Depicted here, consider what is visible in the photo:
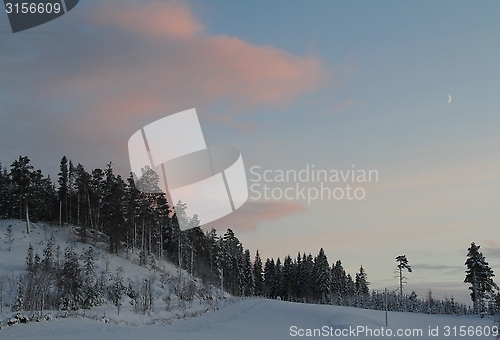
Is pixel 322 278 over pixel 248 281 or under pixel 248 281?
over

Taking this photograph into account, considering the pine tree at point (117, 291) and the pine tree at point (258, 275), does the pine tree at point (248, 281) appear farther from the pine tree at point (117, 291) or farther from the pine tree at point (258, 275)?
the pine tree at point (117, 291)

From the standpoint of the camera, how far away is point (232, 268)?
99.8 m

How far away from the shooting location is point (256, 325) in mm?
43344

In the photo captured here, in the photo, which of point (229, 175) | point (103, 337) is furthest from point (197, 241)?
point (229, 175)

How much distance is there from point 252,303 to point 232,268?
43.6 m

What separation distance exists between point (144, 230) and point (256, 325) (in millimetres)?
34796

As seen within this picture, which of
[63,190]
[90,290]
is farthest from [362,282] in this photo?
[90,290]

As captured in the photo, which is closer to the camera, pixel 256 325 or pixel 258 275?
pixel 256 325

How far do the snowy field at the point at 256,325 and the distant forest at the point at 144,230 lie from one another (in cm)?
471

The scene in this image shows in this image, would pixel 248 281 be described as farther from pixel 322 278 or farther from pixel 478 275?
pixel 478 275

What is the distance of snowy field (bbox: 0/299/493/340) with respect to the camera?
30.5 meters

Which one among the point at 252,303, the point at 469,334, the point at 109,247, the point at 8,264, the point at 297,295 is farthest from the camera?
the point at 297,295

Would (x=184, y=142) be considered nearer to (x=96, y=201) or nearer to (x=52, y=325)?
(x=52, y=325)

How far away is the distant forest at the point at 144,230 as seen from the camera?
6550cm
